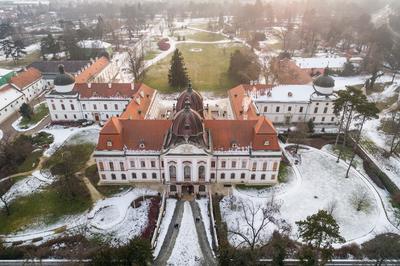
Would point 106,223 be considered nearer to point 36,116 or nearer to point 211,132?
point 211,132

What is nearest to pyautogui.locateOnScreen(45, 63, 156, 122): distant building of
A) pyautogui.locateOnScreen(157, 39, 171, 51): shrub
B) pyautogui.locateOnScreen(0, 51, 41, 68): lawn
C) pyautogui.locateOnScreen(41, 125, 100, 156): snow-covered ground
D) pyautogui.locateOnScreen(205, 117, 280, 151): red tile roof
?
pyautogui.locateOnScreen(41, 125, 100, 156): snow-covered ground

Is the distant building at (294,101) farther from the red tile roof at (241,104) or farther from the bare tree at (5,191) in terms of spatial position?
the bare tree at (5,191)

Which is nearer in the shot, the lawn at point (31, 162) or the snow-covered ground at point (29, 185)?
the snow-covered ground at point (29, 185)

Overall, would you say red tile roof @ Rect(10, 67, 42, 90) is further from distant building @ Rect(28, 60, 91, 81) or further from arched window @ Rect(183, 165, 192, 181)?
arched window @ Rect(183, 165, 192, 181)

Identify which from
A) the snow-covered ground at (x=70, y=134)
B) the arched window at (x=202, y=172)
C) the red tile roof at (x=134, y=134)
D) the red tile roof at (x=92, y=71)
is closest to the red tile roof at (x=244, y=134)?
the arched window at (x=202, y=172)

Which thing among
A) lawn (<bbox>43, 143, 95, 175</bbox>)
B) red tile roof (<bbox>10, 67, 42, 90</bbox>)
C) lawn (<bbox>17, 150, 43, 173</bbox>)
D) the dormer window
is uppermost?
the dormer window

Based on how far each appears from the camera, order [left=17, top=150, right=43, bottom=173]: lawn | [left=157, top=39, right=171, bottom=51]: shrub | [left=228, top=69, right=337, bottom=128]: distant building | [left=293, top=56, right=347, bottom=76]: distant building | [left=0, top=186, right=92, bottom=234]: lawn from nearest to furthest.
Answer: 1. [left=0, top=186, right=92, bottom=234]: lawn
2. [left=17, top=150, right=43, bottom=173]: lawn
3. [left=228, top=69, right=337, bottom=128]: distant building
4. [left=293, top=56, right=347, bottom=76]: distant building
5. [left=157, top=39, right=171, bottom=51]: shrub

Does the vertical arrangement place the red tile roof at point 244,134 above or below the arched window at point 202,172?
above

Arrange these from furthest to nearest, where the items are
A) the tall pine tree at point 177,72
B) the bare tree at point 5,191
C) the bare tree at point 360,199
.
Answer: the tall pine tree at point 177,72
the bare tree at point 360,199
the bare tree at point 5,191
